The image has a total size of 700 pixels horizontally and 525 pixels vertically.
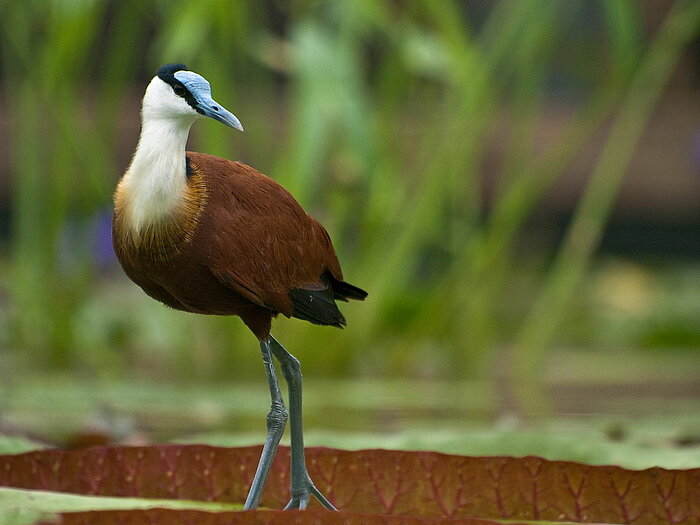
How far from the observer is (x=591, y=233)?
3.00 meters

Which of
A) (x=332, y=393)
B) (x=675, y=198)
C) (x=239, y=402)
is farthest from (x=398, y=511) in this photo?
(x=675, y=198)

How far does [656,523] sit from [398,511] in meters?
0.26

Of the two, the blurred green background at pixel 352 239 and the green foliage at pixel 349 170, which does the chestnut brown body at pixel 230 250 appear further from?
the green foliage at pixel 349 170

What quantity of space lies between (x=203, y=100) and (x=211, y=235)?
0.12 metres

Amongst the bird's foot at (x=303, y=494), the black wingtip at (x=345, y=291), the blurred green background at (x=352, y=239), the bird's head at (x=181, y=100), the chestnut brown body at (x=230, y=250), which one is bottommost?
the bird's foot at (x=303, y=494)

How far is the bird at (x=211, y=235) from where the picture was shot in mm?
1095

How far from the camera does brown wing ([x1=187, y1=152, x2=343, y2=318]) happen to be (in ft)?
3.68

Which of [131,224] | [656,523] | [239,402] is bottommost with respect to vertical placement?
[656,523]

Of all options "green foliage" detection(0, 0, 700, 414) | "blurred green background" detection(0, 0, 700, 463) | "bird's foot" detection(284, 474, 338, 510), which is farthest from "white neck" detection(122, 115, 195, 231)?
"green foliage" detection(0, 0, 700, 414)

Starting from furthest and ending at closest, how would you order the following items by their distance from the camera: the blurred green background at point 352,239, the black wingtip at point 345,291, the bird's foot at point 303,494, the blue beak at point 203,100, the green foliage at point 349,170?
1. the green foliage at point 349,170
2. the blurred green background at point 352,239
3. the black wingtip at point 345,291
4. the bird's foot at point 303,494
5. the blue beak at point 203,100

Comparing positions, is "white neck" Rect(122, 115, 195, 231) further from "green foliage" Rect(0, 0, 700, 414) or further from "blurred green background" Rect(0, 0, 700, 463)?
"green foliage" Rect(0, 0, 700, 414)

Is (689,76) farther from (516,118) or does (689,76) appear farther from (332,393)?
(332,393)

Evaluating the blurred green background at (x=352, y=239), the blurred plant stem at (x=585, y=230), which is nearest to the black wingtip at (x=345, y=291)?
the blurred green background at (x=352, y=239)

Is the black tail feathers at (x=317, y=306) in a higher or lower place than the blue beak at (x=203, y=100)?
lower
